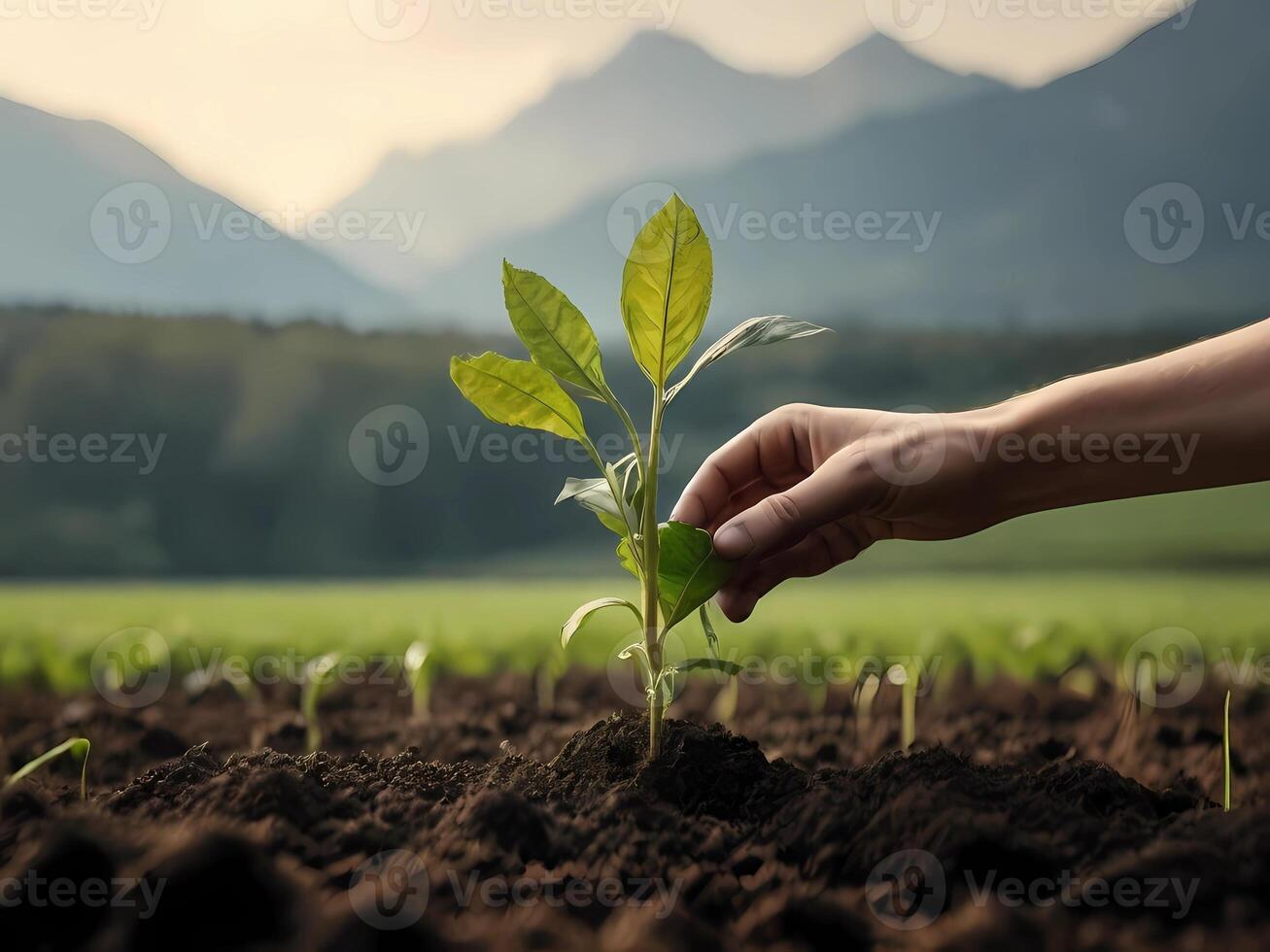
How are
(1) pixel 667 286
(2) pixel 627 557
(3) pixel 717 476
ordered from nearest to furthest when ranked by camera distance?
(1) pixel 667 286, (2) pixel 627 557, (3) pixel 717 476

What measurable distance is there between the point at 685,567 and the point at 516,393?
242 millimetres

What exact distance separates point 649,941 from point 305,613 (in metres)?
2.03

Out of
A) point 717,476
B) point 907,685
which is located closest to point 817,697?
point 907,685

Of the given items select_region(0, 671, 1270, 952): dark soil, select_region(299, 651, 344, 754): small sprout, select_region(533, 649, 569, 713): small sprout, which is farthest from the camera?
select_region(533, 649, 569, 713): small sprout

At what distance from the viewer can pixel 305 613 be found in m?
2.28

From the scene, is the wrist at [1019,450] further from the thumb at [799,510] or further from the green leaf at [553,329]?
the green leaf at [553,329]

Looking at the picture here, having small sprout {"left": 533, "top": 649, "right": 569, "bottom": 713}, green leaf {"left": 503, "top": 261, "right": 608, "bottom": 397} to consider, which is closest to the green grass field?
small sprout {"left": 533, "top": 649, "right": 569, "bottom": 713}

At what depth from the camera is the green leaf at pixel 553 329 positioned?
0.77m

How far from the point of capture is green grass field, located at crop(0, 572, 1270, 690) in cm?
169

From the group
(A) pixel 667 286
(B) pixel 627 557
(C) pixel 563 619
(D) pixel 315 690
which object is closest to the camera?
(A) pixel 667 286

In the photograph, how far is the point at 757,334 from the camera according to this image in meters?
0.82

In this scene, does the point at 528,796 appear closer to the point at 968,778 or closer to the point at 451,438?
the point at 968,778

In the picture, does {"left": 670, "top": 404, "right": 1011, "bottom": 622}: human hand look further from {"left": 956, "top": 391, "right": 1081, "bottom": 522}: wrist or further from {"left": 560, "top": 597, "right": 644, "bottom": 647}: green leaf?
{"left": 560, "top": 597, "right": 644, "bottom": 647}: green leaf

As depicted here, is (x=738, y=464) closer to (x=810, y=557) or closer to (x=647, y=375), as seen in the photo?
(x=810, y=557)
